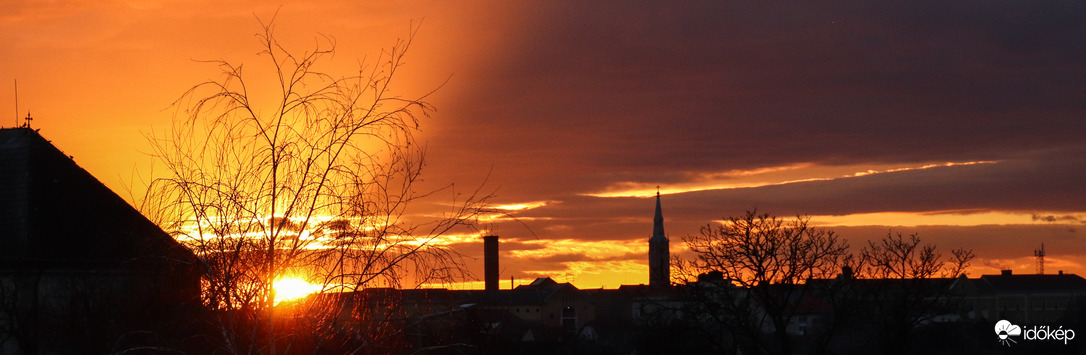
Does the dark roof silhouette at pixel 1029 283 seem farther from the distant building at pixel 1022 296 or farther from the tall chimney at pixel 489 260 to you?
the tall chimney at pixel 489 260

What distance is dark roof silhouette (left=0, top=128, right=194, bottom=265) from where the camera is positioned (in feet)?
136

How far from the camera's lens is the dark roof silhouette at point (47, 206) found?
4131cm

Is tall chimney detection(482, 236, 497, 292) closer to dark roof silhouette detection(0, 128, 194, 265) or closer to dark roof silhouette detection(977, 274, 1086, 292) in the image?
dark roof silhouette detection(0, 128, 194, 265)

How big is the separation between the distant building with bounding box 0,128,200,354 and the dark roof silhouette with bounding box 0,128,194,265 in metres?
0.04

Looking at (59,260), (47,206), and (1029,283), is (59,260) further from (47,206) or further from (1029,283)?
(1029,283)

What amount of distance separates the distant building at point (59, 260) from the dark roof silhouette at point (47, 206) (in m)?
0.04

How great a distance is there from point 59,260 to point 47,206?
4.37 m

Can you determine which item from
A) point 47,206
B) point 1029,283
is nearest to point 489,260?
point 47,206

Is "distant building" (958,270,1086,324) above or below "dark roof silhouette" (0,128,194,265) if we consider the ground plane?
below

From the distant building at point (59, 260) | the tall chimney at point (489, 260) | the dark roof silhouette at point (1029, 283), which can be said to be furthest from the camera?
the dark roof silhouette at point (1029, 283)

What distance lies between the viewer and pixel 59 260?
4016cm

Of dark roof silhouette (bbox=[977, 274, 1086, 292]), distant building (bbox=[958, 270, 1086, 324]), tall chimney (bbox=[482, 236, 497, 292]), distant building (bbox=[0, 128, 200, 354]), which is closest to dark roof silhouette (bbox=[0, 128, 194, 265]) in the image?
distant building (bbox=[0, 128, 200, 354])

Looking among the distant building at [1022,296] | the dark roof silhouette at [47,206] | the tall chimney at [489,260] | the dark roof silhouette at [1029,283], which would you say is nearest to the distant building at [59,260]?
the dark roof silhouette at [47,206]

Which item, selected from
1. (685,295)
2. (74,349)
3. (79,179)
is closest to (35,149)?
(79,179)
